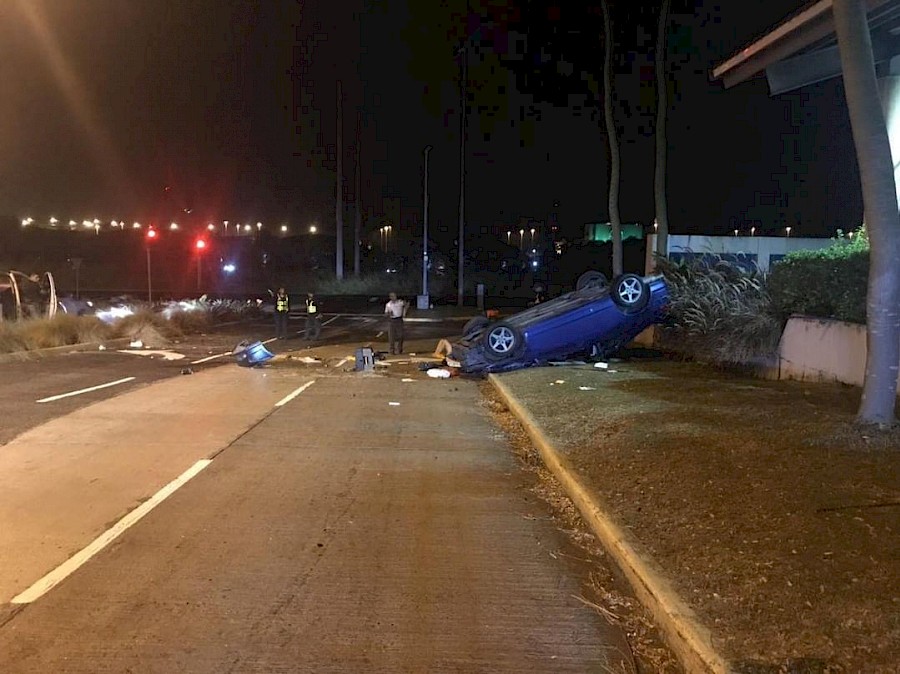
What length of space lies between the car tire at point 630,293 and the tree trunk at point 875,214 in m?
7.50

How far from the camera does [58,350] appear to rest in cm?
1970

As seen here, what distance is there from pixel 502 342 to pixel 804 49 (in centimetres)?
759

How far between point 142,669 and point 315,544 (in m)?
2.03

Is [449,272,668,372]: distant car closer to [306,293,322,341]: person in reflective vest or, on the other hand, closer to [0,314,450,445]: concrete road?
[0,314,450,445]: concrete road

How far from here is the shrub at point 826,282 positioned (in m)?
11.1

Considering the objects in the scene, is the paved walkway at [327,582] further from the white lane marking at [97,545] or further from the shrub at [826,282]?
the shrub at [826,282]

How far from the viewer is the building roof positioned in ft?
40.4

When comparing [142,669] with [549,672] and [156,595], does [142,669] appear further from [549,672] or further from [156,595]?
[549,672]

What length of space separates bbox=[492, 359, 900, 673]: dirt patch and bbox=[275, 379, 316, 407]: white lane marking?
4168 mm

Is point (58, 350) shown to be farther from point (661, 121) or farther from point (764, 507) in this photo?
point (764, 507)

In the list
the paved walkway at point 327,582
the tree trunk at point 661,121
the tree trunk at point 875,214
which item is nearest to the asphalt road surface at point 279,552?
the paved walkway at point 327,582

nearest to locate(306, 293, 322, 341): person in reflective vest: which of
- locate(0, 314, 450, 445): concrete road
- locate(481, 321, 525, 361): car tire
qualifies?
locate(0, 314, 450, 445): concrete road

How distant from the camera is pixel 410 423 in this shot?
11.1 metres

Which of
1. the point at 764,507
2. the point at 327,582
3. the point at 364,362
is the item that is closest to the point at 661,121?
the point at 364,362
